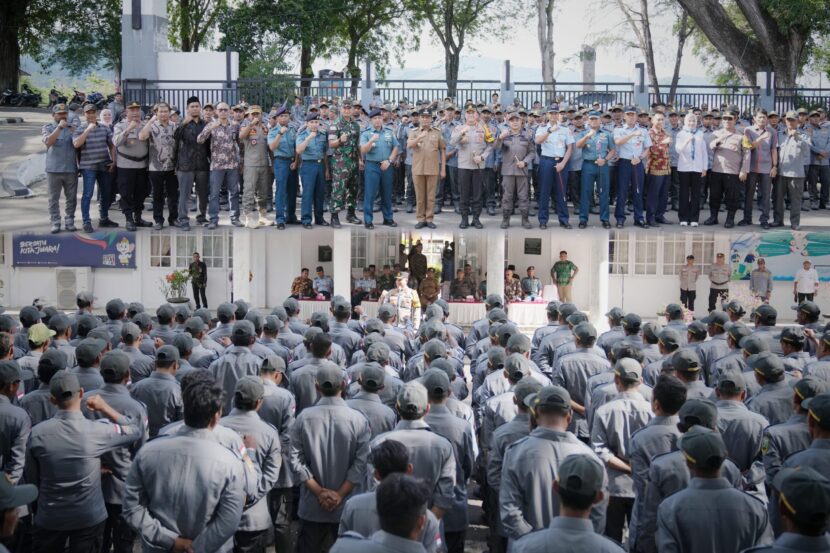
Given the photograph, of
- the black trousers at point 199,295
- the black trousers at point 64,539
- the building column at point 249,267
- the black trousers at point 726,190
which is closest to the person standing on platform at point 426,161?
the building column at point 249,267

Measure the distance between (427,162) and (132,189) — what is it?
12.8 feet

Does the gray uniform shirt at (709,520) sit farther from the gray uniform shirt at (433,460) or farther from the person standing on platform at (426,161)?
the person standing on platform at (426,161)

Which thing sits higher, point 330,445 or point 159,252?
point 159,252

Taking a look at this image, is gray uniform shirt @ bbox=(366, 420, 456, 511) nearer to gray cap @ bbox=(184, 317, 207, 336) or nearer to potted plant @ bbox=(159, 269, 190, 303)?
gray cap @ bbox=(184, 317, 207, 336)

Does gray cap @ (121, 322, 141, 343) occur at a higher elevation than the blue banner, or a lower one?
lower

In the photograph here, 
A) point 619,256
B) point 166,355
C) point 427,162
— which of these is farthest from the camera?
point 619,256

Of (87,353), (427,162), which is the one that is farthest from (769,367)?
(427,162)

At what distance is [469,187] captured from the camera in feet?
44.5

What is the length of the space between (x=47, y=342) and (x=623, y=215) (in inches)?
324

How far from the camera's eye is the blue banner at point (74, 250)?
15.0m

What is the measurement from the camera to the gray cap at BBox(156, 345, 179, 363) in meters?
6.63

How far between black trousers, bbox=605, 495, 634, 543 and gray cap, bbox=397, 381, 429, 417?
1.59 metres

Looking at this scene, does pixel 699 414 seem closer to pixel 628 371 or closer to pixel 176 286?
pixel 628 371

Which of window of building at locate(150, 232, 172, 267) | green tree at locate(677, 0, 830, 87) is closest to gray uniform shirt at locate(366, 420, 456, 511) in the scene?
window of building at locate(150, 232, 172, 267)
